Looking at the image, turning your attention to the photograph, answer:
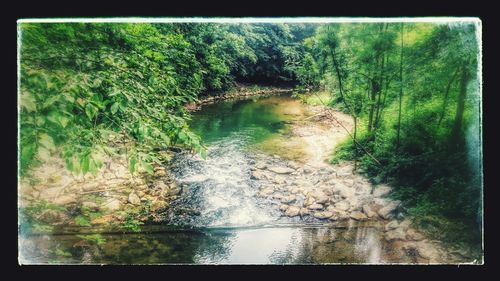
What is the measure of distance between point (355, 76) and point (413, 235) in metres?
1.29

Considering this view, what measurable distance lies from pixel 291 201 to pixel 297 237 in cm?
29

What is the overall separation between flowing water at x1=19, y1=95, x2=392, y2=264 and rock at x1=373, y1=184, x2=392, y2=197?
27 centimetres

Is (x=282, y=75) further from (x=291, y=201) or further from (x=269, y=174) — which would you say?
(x=291, y=201)

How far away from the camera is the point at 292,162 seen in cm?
312

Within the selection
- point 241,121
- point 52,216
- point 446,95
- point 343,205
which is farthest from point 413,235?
point 52,216

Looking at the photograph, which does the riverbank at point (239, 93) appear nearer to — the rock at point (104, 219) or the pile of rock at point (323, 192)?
the pile of rock at point (323, 192)

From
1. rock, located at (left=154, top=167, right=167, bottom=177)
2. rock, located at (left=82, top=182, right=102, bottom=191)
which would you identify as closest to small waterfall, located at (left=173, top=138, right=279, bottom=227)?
rock, located at (left=154, top=167, right=167, bottom=177)

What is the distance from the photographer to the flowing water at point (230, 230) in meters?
3.10

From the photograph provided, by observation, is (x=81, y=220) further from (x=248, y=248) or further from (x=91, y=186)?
(x=248, y=248)

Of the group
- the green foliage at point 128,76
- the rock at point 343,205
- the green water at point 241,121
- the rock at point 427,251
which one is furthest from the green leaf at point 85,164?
the rock at point 427,251

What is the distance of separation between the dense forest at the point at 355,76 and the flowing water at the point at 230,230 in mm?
286

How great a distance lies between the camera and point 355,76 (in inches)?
120

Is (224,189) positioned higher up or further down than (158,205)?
higher up

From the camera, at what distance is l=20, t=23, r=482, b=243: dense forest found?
2832mm
